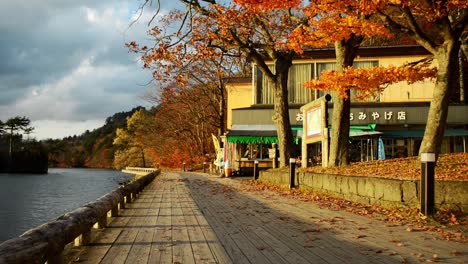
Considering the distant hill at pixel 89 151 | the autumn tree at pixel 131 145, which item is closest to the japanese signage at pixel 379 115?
the autumn tree at pixel 131 145

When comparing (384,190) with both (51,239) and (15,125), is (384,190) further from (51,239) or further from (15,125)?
(15,125)

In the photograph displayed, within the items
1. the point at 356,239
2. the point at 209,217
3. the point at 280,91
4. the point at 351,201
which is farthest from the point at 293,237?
the point at 280,91

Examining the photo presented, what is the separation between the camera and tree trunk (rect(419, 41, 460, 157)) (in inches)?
418

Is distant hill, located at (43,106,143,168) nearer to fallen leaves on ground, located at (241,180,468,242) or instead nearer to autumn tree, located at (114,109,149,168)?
autumn tree, located at (114,109,149,168)

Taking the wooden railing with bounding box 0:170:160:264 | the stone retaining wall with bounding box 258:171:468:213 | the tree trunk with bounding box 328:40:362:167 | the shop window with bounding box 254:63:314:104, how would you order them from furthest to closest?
the shop window with bounding box 254:63:314:104
the tree trunk with bounding box 328:40:362:167
the stone retaining wall with bounding box 258:171:468:213
the wooden railing with bounding box 0:170:160:264

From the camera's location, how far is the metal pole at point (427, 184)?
25.6ft

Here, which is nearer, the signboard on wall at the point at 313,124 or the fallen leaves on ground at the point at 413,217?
the fallen leaves on ground at the point at 413,217

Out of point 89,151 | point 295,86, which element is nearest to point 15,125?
point 89,151

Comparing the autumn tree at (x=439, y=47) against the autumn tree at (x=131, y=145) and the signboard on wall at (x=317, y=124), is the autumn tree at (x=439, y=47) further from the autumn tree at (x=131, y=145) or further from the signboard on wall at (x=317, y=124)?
the autumn tree at (x=131, y=145)

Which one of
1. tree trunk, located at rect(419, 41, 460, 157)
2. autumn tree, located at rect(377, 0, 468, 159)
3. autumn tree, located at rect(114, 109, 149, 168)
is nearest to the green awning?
autumn tree, located at rect(377, 0, 468, 159)

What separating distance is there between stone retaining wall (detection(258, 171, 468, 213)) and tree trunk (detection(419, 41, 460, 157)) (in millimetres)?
1488

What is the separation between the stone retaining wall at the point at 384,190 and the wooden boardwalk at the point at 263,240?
0.99m

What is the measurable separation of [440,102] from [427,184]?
3618mm

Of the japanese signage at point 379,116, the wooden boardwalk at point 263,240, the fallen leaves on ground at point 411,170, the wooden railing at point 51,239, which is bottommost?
the wooden boardwalk at point 263,240
